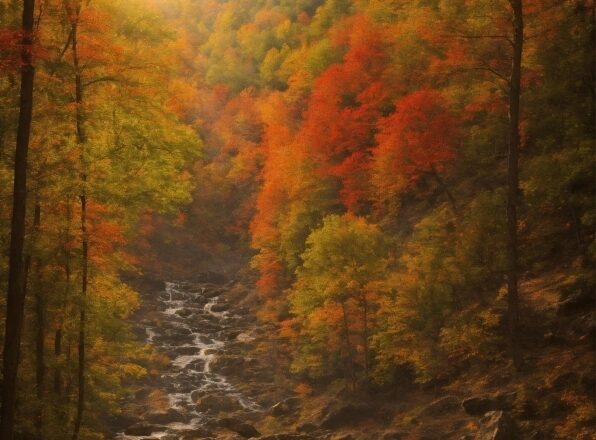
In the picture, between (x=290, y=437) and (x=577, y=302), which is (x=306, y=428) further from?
(x=577, y=302)

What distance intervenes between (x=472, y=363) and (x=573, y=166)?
918 cm

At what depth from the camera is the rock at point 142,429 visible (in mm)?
27981

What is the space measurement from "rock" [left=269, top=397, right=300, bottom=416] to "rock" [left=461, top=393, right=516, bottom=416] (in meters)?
13.0

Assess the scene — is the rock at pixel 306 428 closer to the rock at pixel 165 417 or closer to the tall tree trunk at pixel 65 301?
the rock at pixel 165 417

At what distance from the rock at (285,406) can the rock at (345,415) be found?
13.6 ft

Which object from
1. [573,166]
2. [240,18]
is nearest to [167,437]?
[573,166]

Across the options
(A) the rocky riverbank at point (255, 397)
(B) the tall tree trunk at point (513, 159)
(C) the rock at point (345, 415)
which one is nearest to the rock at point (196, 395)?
(A) the rocky riverbank at point (255, 397)

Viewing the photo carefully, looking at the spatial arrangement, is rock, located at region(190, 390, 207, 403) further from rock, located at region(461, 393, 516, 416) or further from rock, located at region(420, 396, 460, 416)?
rock, located at region(461, 393, 516, 416)

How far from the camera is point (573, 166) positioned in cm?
1612

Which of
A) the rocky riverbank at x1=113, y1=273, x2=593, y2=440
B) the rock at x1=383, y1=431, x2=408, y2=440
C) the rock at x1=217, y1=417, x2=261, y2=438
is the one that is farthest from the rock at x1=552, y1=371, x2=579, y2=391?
the rock at x1=217, y1=417, x2=261, y2=438

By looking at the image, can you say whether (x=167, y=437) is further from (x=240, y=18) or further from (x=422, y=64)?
(x=240, y=18)

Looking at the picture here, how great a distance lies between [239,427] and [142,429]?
464cm

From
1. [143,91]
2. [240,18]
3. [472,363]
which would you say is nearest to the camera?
[143,91]

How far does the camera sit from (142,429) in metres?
28.2
